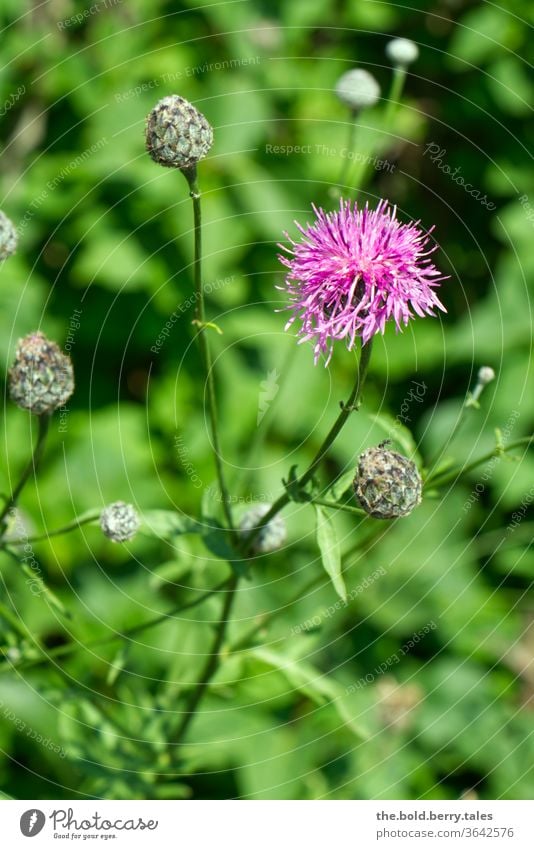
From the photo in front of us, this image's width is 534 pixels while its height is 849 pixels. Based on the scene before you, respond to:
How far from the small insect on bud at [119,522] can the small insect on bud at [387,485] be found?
0.47 meters

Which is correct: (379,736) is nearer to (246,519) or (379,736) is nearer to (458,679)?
(458,679)

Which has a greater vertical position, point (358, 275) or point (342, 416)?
point (358, 275)

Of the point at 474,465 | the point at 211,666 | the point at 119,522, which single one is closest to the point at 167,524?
the point at 119,522

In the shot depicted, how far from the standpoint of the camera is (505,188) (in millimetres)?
3588

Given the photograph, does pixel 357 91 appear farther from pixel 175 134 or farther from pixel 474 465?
pixel 474 465

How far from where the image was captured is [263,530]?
6.39ft

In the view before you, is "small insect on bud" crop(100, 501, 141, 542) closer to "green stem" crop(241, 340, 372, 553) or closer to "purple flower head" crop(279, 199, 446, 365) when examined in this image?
Answer: "green stem" crop(241, 340, 372, 553)

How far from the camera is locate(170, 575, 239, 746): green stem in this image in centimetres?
196

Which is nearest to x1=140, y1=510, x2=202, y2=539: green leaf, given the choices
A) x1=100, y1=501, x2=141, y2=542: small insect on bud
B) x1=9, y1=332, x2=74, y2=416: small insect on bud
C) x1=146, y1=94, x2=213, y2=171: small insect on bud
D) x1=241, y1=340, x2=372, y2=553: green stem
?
x1=100, y1=501, x2=141, y2=542: small insect on bud

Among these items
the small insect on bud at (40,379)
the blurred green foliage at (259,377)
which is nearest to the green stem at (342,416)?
the small insect on bud at (40,379)

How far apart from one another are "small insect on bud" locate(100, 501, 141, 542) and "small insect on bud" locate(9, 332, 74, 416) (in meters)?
0.24

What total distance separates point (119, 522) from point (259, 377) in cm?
160

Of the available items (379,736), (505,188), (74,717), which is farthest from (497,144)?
(74,717)

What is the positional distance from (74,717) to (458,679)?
1649 mm
